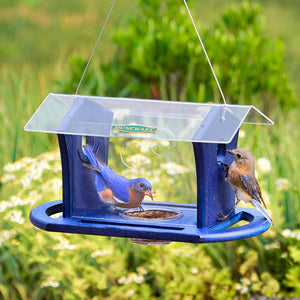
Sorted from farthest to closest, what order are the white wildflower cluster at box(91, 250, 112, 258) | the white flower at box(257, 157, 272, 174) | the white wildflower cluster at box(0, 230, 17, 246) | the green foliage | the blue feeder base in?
the green foliage < the white wildflower cluster at box(0, 230, 17, 246) < the white flower at box(257, 157, 272, 174) < the white wildflower cluster at box(91, 250, 112, 258) < the blue feeder base

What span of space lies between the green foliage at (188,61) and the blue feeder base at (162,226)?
2656 millimetres

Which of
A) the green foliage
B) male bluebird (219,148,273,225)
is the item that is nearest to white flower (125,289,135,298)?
male bluebird (219,148,273,225)

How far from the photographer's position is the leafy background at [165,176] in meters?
3.41

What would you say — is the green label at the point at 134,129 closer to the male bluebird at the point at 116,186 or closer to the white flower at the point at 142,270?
the male bluebird at the point at 116,186

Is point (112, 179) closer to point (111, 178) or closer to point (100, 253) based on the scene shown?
point (111, 178)

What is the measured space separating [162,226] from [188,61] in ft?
10.7

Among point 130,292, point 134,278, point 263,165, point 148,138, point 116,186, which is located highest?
point 148,138

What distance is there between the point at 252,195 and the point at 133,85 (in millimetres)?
3141

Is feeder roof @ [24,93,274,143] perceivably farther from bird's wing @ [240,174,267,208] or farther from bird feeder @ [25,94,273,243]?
bird's wing @ [240,174,267,208]

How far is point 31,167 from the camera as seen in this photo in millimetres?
3389

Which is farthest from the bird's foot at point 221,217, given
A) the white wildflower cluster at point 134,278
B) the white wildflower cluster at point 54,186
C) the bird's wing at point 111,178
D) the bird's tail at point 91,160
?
the white wildflower cluster at point 54,186

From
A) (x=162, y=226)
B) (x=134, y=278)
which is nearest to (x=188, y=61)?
(x=134, y=278)

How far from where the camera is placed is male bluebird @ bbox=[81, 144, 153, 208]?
2348 millimetres

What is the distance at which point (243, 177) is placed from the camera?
7.37 ft
